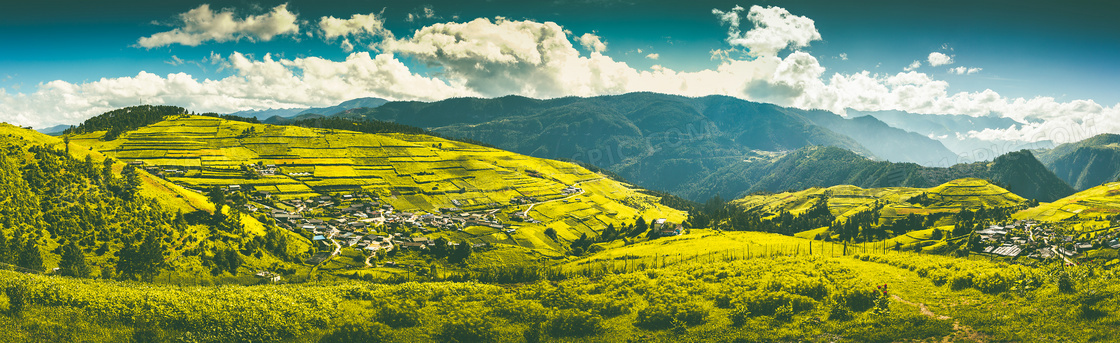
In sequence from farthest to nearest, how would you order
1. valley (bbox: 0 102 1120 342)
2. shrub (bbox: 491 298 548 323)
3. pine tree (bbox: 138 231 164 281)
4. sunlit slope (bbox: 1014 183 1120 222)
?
sunlit slope (bbox: 1014 183 1120 222) < pine tree (bbox: 138 231 164 281) < shrub (bbox: 491 298 548 323) < valley (bbox: 0 102 1120 342)

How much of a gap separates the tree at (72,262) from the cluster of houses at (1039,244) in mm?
143918

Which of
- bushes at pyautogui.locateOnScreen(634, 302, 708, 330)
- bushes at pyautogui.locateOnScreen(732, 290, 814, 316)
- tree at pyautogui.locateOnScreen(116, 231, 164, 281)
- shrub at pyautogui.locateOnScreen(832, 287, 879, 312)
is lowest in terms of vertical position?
tree at pyautogui.locateOnScreen(116, 231, 164, 281)

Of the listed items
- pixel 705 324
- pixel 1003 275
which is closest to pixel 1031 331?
pixel 1003 275

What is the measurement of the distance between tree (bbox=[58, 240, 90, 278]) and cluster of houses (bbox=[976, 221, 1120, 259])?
144 meters

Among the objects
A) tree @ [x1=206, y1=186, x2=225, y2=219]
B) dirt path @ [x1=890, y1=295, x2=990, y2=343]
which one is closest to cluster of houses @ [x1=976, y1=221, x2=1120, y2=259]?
dirt path @ [x1=890, y1=295, x2=990, y2=343]

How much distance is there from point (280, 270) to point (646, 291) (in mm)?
93663

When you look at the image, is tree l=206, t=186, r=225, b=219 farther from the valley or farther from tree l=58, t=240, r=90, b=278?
tree l=58, t=240, r=90, b=278

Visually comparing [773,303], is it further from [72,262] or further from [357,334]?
[72,262]

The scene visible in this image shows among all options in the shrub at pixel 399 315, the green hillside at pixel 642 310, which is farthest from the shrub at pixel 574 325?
the shrub at pixel 399 315

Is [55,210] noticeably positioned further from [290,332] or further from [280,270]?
[290,332]

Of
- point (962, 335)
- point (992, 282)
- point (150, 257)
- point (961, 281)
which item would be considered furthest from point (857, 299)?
point (150, 257)

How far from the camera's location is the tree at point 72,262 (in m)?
75.4

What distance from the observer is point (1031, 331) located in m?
26.0

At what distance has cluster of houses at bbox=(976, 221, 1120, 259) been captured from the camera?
70.1 m
